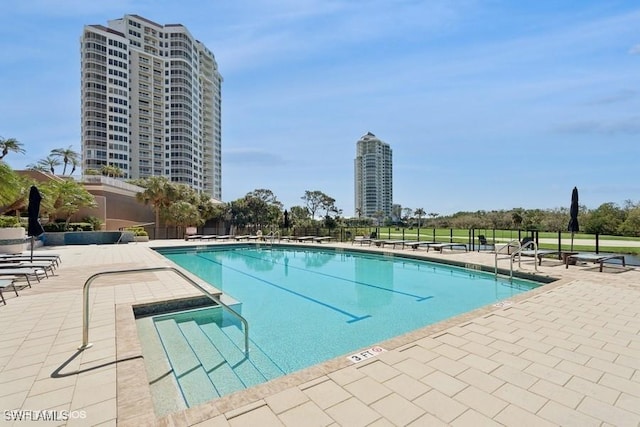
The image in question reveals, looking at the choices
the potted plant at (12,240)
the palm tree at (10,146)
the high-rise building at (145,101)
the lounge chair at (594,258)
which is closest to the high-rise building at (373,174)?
the high-rise building at (145,101)

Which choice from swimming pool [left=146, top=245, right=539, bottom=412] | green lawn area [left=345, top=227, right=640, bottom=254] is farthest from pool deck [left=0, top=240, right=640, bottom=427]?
green lawn area [left=345, top=227, right=640, bottom=254]

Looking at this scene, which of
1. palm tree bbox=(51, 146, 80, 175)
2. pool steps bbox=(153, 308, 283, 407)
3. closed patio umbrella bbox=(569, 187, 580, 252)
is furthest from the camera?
Answer: palm tree bbox=(51, 146, 80, 175)

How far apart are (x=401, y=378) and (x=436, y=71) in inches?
437

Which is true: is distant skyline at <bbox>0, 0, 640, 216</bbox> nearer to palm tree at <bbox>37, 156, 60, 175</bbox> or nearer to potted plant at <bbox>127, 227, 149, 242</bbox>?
potted plant at <bbox>127, 227, 149, 242</bbox>

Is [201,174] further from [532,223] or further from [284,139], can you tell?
[532,223]

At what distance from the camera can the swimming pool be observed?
367 centimetres

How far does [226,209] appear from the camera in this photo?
111 ft

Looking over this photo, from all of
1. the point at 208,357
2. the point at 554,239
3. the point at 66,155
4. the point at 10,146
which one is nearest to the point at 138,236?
the point at 10,146

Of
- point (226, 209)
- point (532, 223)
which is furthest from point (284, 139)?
point (532, 223)

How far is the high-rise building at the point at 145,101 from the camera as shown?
52031 mm

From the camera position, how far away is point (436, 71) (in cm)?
1105

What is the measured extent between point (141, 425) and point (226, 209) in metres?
33.2

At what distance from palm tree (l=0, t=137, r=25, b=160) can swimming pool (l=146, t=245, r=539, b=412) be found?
24116 mm

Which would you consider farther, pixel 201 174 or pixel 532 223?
pixel 201 174
